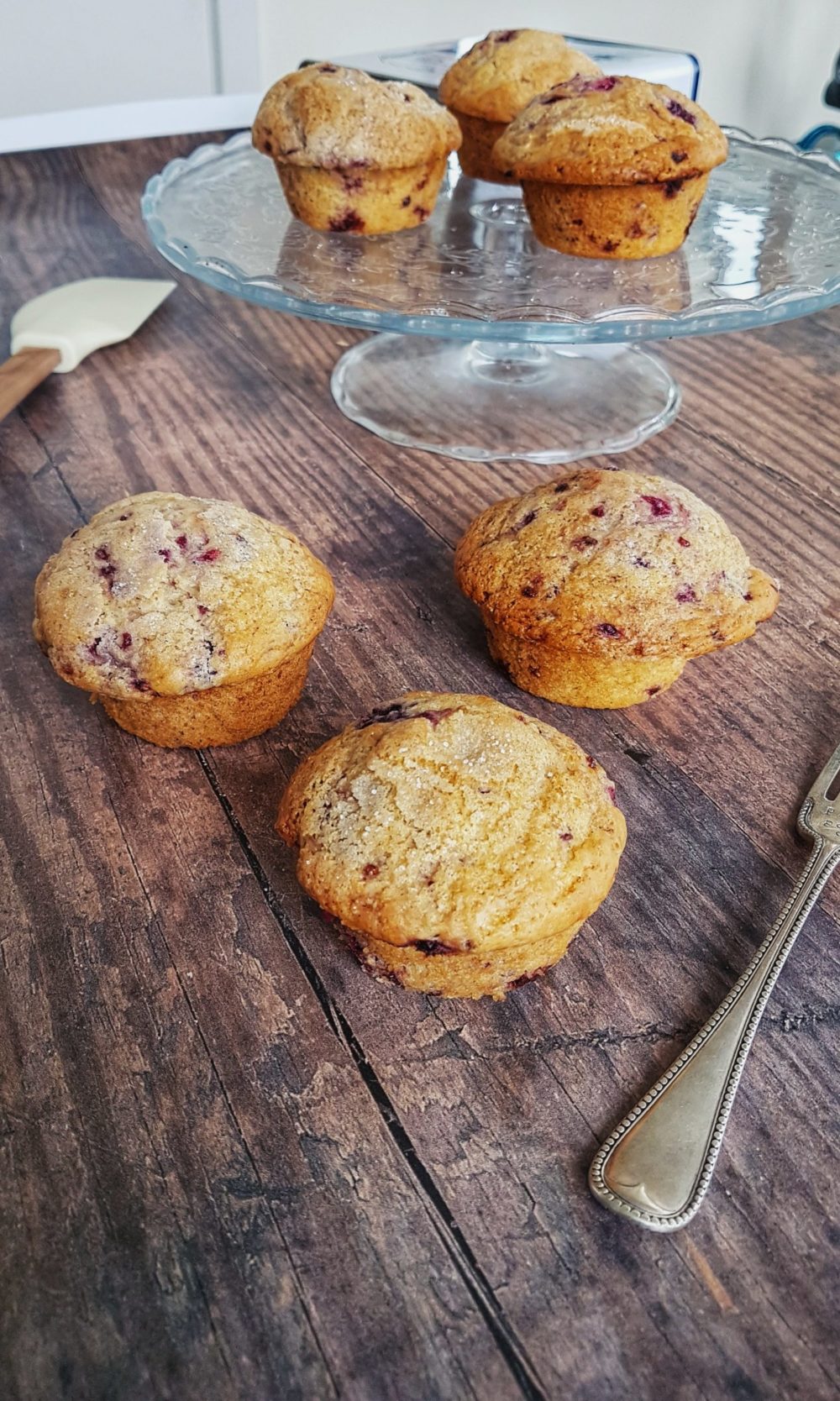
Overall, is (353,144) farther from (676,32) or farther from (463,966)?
(676,32)

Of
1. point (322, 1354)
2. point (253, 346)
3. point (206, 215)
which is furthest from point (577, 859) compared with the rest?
point (253, 346)

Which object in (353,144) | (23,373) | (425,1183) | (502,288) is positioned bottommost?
(425,1183)

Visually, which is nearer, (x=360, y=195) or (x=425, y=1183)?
(x=425, y=1183)

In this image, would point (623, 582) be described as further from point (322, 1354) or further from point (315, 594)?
point (322, 1354)

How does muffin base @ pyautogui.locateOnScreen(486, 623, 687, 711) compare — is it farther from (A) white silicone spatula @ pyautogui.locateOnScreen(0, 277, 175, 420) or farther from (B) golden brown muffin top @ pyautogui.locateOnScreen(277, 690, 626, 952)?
(A) white silicone spatula @ pyautogui.locateOnScreen(0, 277, 175, 420)

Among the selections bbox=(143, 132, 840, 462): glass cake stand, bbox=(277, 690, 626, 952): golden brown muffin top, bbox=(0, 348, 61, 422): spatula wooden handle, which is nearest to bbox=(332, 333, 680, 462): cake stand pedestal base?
bbox=(143, 132, 840, 462): glass cake stand

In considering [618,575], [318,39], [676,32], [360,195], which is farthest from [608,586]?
[676,32]
